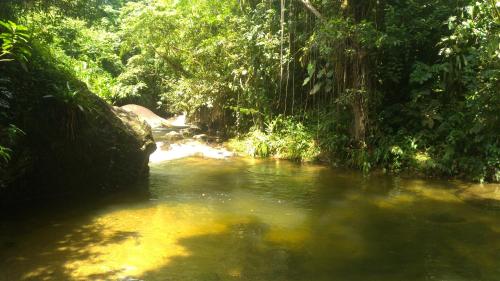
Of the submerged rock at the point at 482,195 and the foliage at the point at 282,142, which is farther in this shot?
the foliage at the point at 282,142

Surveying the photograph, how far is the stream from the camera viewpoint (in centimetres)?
461

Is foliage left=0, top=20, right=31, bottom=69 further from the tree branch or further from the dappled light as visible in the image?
the tree branch

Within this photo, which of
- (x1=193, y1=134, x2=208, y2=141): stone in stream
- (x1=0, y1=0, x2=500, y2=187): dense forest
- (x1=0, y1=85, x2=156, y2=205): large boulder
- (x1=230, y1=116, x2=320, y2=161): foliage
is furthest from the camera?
(x1=193, y1=134, x2=208, y2=141): stone in stream

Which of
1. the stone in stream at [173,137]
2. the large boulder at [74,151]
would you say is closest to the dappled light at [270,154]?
the large boulder at [74,151]

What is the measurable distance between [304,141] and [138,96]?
1326cm

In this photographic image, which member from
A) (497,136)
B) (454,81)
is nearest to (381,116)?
(454,81)

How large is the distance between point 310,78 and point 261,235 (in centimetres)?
712

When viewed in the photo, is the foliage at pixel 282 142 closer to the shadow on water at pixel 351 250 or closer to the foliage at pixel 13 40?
the shadow on water at pixel 351 250

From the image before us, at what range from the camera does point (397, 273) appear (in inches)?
181

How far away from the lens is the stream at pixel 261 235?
15.1 ft

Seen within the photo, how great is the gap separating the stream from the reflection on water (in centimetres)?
1

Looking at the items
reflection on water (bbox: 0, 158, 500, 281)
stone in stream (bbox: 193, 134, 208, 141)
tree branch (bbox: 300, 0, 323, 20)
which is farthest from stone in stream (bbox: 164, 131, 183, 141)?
tree branch (bbox: 300, 0, 323, 20)

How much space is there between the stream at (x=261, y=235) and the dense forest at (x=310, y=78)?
1.37 meters

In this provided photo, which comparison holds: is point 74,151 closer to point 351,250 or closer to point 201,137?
point 351,250
